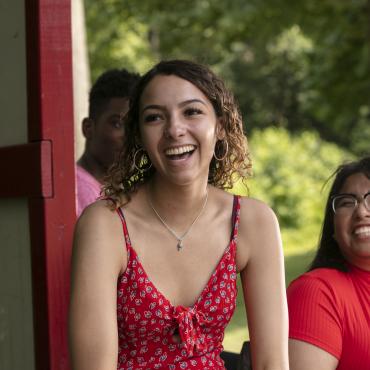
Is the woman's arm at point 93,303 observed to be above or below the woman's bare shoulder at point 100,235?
below

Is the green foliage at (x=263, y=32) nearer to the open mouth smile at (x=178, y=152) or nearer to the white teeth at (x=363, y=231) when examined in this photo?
the white teeth at (x=363, y=231)

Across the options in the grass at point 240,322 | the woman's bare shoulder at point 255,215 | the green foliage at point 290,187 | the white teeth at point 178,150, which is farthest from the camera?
the green foliage at point 290,187

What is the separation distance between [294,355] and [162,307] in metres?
0.65

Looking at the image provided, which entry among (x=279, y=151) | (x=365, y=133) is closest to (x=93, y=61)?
(x=279, y=151)

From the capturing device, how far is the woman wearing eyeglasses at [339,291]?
3029 millimetres

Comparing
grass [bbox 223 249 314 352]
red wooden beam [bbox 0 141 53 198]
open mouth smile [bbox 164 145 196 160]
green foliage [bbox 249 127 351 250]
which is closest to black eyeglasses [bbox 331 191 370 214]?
open mouth smile [bbox 164 145 196 160]

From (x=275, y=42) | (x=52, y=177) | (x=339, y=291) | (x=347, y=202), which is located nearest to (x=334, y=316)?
(x=339, y=291)

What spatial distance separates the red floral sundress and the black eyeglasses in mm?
696

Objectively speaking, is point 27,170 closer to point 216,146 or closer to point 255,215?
point 216,146

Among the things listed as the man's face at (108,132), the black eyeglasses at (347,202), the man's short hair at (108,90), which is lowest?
the black eyeglasses at (347,202)

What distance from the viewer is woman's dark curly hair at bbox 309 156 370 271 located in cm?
328

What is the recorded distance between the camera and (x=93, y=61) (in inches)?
739

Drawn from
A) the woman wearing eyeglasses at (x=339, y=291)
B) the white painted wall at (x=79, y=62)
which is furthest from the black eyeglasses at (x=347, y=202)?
the white painted wall at (x=79, y=62)

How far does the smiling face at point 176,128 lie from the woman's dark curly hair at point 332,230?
0.76 m
